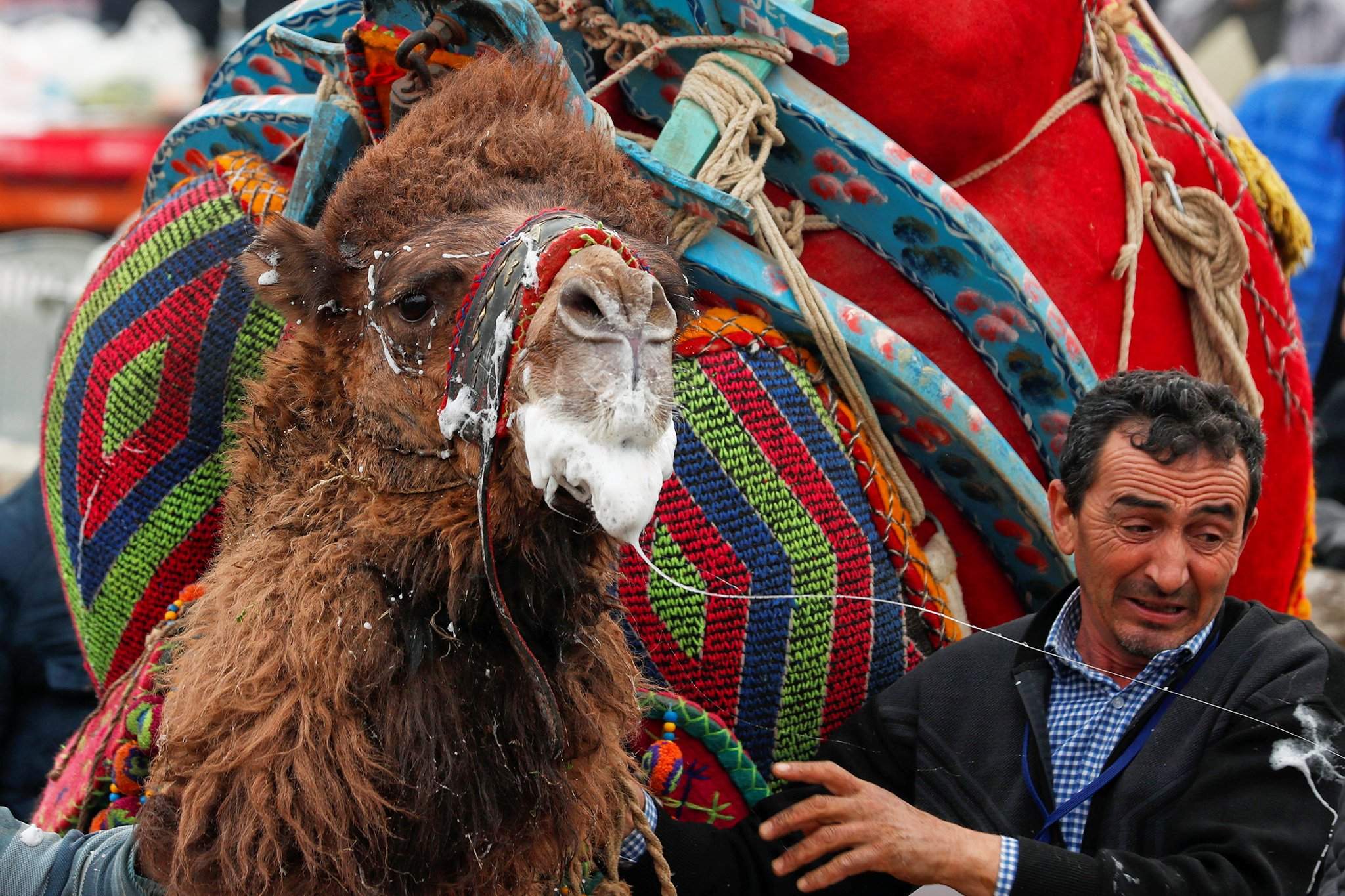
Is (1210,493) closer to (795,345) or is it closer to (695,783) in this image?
(795,345)

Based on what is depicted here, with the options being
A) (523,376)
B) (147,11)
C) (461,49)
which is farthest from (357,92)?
(147,11)

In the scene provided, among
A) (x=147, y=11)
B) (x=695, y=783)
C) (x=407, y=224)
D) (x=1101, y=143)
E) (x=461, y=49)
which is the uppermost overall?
(x=1101, y=143)

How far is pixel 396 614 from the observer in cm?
190

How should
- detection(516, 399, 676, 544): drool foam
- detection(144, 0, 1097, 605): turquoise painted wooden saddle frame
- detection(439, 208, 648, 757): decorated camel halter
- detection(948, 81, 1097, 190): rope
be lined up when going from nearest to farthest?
detection(516, 399, 676, 544): drool foam
detection(439, 208, 648, 757): decorated camel halter
detection(144, 0, 1097, 605): turquoise painted wooden saddle frame
detection(948, 81, 1097, 190): rope

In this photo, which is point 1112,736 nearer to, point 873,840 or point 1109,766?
point 1109,766

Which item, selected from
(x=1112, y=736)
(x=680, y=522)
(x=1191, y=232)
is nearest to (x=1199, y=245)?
(x=1191, y=232)

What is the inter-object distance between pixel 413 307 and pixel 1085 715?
1201 millimetres

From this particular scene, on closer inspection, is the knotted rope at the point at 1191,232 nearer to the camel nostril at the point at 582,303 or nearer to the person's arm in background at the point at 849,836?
the person's arm in background at the point at 849,836

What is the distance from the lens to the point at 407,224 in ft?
6.52

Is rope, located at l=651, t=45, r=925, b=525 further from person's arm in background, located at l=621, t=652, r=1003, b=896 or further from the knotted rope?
the knotted rope

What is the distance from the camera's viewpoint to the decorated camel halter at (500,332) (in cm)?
173

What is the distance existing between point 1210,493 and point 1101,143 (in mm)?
982

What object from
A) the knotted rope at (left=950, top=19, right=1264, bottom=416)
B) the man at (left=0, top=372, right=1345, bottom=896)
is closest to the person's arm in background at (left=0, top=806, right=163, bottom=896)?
the man at (left=0, top=372, right=1345, bottom=896)

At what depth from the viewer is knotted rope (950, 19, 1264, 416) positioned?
9.73 feet
